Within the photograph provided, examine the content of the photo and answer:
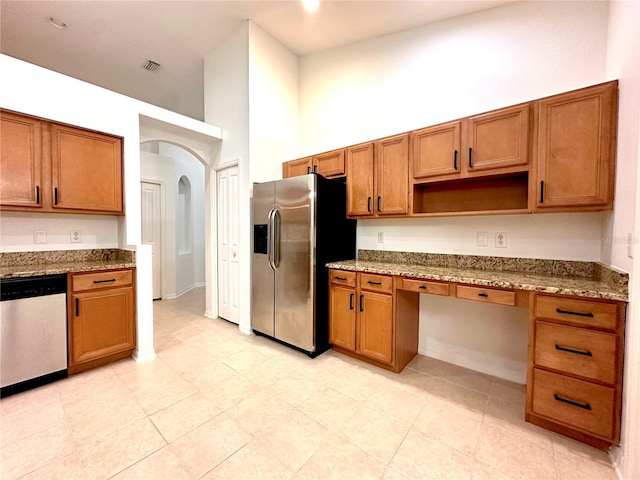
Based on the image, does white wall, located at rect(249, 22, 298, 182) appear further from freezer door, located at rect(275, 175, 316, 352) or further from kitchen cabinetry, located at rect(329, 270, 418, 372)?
kitchen cabinetry, located at rect(329, 270, 418, 372)

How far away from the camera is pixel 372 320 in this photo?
7.80 feet

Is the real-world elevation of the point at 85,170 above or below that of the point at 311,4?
below

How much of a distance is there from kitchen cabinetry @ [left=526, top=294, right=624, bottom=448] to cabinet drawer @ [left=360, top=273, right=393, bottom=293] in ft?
3.20

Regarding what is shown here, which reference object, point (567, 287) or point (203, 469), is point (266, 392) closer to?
point (203, 469)

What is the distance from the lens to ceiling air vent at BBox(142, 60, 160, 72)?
3.70 meters

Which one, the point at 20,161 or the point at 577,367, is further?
the point at 20,161

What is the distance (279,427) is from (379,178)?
7.26 ft

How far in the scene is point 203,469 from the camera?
4.47 ft

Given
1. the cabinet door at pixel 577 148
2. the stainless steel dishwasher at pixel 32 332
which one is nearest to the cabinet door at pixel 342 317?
the cabinet door at pixel 577 148

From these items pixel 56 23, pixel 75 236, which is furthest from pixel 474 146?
pixel 56 23

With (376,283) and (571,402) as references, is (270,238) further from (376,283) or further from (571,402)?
(571,402)

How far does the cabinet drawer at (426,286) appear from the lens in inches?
78.4

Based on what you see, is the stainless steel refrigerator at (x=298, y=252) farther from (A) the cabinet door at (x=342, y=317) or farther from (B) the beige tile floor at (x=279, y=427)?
(B) the beige tile floor at (x=279, y=427)

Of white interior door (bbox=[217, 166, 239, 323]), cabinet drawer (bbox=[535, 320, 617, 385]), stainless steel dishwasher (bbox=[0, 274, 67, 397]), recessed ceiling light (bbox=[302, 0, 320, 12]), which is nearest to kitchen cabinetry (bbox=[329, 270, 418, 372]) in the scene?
cabinet drawer (bbox=[535, 320, 617, 385])
